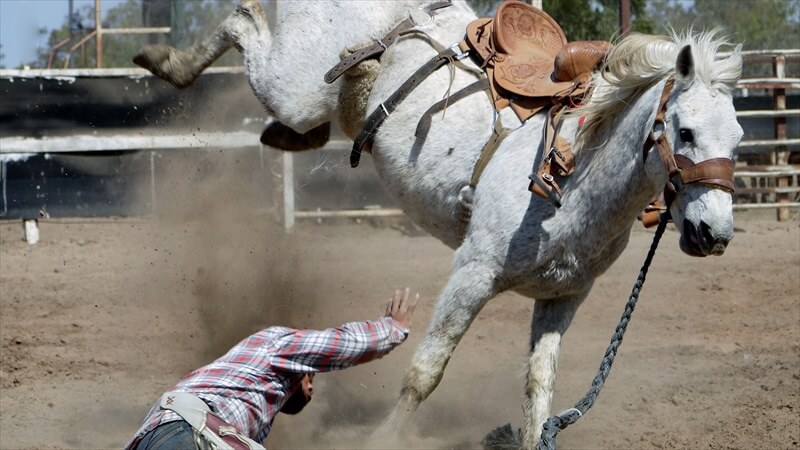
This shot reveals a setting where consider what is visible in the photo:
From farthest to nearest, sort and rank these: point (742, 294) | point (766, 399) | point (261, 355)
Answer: point (742, 294), point (766, 399), point (261, 355)

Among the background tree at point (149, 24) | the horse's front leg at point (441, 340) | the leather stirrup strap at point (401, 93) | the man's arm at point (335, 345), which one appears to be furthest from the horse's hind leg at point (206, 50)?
the background tree at point (149, 24)

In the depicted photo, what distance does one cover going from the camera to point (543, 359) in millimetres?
4438

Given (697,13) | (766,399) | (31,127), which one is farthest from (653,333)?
(697,13)

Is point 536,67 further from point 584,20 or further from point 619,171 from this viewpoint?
point 584,20

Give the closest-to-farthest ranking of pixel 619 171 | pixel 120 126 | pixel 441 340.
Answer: pixel 619 171 < pixel 441 340 < pixel 120 126

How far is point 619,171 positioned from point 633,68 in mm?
411

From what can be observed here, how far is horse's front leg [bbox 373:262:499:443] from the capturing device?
4.26 metres

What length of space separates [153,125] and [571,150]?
677 centimetres

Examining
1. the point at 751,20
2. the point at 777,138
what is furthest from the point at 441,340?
the point at 751,20

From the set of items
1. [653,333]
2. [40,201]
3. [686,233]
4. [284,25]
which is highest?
[284,25]

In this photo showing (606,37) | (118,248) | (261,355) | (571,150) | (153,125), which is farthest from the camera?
(606,37)

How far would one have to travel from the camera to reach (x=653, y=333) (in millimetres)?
6992

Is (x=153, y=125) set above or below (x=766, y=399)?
above

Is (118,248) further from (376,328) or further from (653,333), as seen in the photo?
(376,328)
